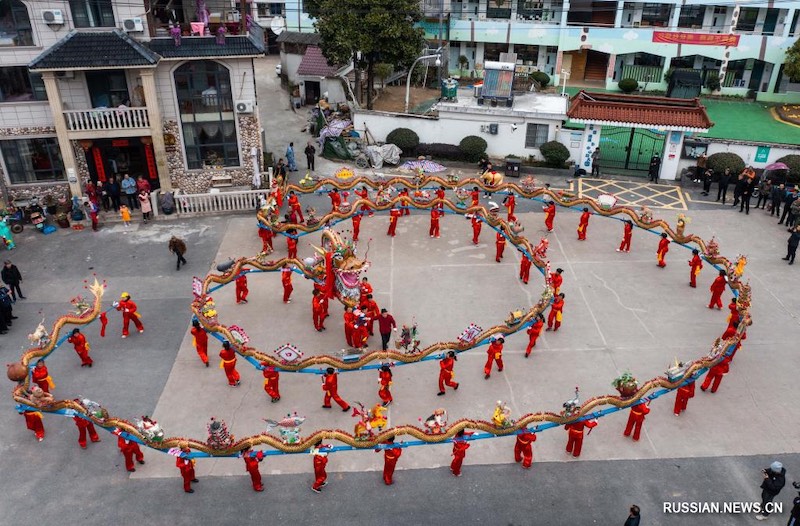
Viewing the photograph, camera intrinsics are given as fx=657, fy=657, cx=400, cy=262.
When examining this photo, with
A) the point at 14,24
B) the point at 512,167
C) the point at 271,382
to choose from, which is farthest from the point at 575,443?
the point at 14,24

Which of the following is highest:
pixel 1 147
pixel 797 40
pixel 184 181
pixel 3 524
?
pixel 797 40

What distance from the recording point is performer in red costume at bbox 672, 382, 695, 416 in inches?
598

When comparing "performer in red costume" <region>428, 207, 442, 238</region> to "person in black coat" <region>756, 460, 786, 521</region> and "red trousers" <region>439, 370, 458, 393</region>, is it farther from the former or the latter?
"person in black coat" <region>756, 460, 786, 521</region>

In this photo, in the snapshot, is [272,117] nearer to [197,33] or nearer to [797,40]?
[197,33]

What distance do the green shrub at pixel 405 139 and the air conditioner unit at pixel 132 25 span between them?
12165mm

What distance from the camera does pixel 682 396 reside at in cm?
1527

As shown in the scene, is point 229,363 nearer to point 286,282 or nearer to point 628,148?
point 286,282

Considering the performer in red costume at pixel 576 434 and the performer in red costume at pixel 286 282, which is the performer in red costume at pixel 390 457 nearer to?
the performer in red costume at pixel 576 434

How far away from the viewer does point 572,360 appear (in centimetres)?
1745

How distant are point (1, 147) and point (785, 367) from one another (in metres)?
28.0

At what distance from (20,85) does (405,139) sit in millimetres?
16212

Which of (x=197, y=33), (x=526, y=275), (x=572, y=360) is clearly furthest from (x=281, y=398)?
(x=197, y=33)

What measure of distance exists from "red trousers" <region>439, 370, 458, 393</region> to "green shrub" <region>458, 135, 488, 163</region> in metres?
17.0

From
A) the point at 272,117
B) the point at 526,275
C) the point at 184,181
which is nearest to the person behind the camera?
the point at 526,275
